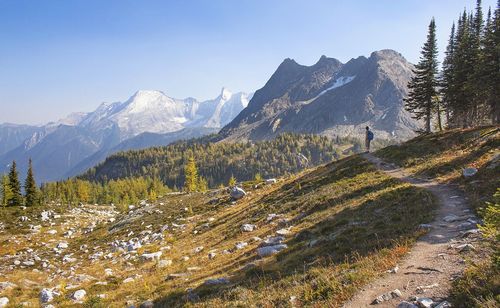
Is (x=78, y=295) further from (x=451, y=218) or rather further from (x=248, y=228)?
(x=451, y=218)

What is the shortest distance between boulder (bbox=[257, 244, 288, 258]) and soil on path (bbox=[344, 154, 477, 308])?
319 inches

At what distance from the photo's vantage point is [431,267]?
12367 millimetres

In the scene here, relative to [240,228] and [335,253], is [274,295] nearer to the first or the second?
[335,253]

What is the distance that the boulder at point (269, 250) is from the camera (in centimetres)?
2100

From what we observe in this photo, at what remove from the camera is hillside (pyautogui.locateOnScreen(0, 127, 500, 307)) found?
14.4 m

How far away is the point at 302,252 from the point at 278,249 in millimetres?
2672

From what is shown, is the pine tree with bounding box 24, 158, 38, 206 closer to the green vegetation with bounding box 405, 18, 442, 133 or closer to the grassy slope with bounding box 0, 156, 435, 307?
the grassy slope with bounding box 0, 156, 435, 307

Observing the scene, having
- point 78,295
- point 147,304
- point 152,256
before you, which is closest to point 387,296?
point 147,304

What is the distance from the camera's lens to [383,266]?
1339cm

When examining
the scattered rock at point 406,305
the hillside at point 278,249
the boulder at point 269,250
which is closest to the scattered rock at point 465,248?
the hillside at point 278,249

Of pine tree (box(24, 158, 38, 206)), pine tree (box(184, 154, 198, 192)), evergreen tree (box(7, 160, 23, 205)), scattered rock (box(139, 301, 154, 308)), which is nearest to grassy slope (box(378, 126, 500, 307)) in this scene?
scattered rock (box(139, 301, 154, 308))

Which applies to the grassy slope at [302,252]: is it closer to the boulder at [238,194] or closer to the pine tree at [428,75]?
the boulder at [238,194]

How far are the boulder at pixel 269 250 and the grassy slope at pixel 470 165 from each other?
10.4 metres

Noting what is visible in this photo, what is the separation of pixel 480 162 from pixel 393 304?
23674mm
